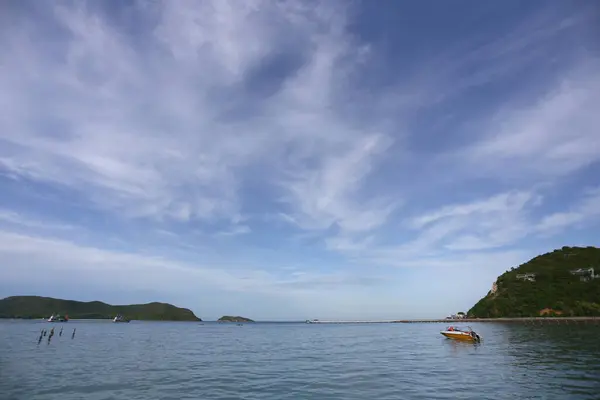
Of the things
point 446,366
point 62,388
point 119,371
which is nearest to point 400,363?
Result: point 446,366

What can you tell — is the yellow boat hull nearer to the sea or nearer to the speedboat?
the speedboat

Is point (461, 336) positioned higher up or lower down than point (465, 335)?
lower down

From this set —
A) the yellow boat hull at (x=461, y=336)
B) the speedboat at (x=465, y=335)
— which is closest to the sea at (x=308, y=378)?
the speedboat at (x=465, y=335)

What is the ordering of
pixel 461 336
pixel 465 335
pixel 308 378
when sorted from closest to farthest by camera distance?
pixel 308 378, pixel 465 335, pixel 461 336

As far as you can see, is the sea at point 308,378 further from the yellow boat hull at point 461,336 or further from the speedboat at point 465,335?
the yellow boat hull at point 461,336

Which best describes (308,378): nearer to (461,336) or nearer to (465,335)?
(465,335)

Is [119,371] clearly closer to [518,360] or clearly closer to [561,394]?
[561,394]

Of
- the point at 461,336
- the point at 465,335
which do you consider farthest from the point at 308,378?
the point at 461,336

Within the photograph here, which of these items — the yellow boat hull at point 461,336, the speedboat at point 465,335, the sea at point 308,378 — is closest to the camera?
the sea at point 308,378

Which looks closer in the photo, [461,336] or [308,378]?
[308,378]

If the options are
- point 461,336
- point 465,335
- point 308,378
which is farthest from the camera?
point 461,336

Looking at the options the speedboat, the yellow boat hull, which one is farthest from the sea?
the yellow boat hull

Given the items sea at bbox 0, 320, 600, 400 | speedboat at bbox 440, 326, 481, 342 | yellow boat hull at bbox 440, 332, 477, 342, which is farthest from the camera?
yellow boat hull at bbox 440, 332, 477, 342

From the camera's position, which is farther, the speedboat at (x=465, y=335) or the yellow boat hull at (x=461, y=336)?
the yellow boat hull at (x=461, y=336)
